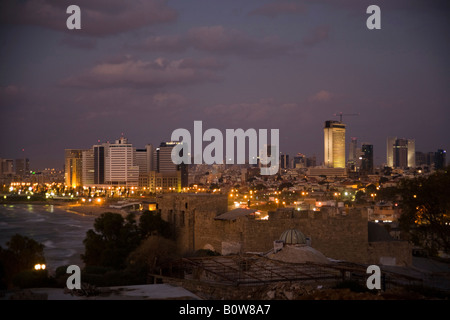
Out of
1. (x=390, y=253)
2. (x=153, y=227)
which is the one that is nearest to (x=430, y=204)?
(x=390, y=253)

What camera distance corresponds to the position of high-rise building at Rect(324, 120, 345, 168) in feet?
564

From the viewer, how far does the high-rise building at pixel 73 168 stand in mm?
167938

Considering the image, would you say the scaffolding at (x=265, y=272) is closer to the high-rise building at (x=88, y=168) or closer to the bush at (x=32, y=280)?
the bush at (x=32, y=280)

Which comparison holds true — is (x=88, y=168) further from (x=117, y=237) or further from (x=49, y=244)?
(x=117, y=237)

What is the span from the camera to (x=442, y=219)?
16828 millimetres

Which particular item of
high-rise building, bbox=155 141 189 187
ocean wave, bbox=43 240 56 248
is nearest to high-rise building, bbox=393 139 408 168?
high-rise building, bbox=155 141 189 187

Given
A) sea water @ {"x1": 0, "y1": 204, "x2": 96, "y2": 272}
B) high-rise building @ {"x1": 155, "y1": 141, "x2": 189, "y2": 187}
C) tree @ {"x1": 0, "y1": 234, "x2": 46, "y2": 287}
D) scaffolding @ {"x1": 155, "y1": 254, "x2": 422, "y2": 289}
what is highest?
high-rise building @ {"x1": 155, "y1": 141, "x2": 189, "y2": 187}

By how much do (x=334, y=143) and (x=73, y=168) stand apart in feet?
274

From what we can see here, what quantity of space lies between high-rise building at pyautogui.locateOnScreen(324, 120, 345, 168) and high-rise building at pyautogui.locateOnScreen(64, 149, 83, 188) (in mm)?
78858

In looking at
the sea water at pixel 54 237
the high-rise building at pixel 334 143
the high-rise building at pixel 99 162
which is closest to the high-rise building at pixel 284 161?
the high-rise building at pixel 334 143

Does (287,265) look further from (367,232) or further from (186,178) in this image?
(186,178)

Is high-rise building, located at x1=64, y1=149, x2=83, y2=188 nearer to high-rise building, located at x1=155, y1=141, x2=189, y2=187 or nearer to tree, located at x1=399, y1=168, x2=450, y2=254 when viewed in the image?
high-rise building, located at x1=155, y1=141, x2=189, y2=187
